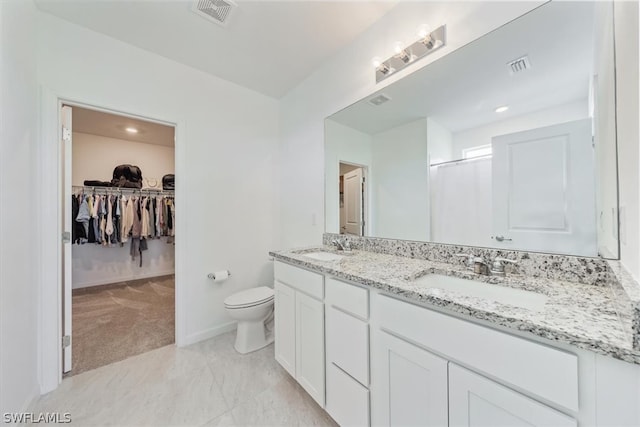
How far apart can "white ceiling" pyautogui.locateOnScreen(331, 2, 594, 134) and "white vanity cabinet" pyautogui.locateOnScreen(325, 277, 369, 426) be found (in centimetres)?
113

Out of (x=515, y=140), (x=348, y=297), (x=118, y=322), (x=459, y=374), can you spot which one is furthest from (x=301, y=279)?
(x=118, y=322)

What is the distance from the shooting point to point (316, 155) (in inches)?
87.4

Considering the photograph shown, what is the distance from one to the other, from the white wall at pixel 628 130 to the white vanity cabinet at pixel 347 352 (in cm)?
84

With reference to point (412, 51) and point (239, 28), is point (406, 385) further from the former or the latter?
point (239, 28)

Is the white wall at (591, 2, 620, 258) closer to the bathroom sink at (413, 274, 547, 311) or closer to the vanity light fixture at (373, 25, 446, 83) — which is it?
the bathroom sink at (413, 274, 547, 311)

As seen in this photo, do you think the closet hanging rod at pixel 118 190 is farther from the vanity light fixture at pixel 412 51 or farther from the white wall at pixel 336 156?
the vanity light fixture at pixel 412 51

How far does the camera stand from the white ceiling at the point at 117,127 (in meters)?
3.09

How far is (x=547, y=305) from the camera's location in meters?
0.74

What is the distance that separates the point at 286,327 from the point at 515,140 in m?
1.71

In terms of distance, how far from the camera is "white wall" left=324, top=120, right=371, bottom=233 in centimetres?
195

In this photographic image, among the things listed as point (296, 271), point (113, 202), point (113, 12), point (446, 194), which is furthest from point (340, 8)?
point (113, 202)

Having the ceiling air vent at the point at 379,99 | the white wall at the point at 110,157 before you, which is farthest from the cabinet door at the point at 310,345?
the white wall at the point at 110,157

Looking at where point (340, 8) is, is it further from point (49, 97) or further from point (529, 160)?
point (49, 97)

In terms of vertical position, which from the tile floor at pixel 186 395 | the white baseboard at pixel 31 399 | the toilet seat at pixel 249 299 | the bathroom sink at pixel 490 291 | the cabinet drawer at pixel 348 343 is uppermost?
the bathroom sink at pixel 490 291
